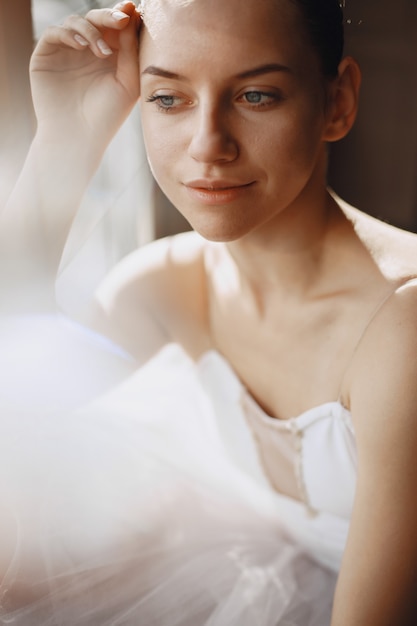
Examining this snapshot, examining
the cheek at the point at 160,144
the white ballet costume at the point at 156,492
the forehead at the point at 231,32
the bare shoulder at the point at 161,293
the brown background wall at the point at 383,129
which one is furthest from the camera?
the brown background wall at the point at 383,129

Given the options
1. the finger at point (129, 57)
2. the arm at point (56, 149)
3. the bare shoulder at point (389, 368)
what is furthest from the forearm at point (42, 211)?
the bare shoulder at point (389, 368)

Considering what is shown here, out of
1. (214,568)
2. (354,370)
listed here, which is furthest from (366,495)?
(214,568)

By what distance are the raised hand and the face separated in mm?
63

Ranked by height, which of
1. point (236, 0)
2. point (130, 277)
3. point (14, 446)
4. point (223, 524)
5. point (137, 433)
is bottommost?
point (223, 524)

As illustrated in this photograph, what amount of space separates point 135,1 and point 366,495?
92 centimetres

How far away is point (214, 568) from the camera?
4.23 ft

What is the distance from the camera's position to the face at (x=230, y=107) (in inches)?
37.1

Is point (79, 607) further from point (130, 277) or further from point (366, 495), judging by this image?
point (130, 277)

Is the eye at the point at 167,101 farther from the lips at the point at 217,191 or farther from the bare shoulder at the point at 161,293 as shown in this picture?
the bare shoulder at the point at 161,293

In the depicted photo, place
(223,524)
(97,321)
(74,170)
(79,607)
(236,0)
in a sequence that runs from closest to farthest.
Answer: (236,0)
(79,607)
(74,170)
(223,524)
(97,321)

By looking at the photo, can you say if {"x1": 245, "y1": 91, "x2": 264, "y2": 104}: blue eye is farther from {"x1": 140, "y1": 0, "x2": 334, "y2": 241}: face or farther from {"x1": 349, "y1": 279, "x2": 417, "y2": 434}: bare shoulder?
{"x1": 349, "y1": 279, "x2": 417, "y2": 434}: bare shoulder

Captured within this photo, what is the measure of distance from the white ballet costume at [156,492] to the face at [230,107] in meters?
0.44

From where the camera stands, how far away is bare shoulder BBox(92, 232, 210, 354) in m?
1.57

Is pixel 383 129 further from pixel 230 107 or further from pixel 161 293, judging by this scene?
pixel 230 107
